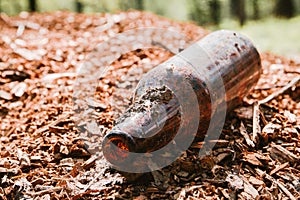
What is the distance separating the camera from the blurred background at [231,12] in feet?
31.5

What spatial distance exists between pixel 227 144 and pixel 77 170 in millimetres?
1391

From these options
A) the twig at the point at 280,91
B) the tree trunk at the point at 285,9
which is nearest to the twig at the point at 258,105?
the twig at the point at 280,91

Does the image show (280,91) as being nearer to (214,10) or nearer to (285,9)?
(285,9)

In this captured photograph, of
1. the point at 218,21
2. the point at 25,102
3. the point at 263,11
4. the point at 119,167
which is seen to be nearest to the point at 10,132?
the point at 25,102

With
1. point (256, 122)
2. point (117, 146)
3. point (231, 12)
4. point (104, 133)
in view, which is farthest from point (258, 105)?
point (231, 12)

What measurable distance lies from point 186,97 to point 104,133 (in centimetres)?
93

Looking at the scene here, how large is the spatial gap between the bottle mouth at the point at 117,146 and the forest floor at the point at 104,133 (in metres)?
0.21

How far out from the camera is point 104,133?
3.81 meters

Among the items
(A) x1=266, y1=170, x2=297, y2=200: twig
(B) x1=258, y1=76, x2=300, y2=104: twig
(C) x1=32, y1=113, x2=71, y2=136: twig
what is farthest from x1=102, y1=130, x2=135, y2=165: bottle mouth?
(B) x1=258, y1=76, x2=300, y2=104: twig

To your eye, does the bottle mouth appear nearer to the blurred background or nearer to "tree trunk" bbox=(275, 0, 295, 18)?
the blurred background

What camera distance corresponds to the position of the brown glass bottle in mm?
3119

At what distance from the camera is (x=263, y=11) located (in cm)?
2500

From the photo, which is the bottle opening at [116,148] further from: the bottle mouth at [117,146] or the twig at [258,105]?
the twig at [258,105]

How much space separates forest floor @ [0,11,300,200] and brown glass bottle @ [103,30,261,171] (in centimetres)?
25
